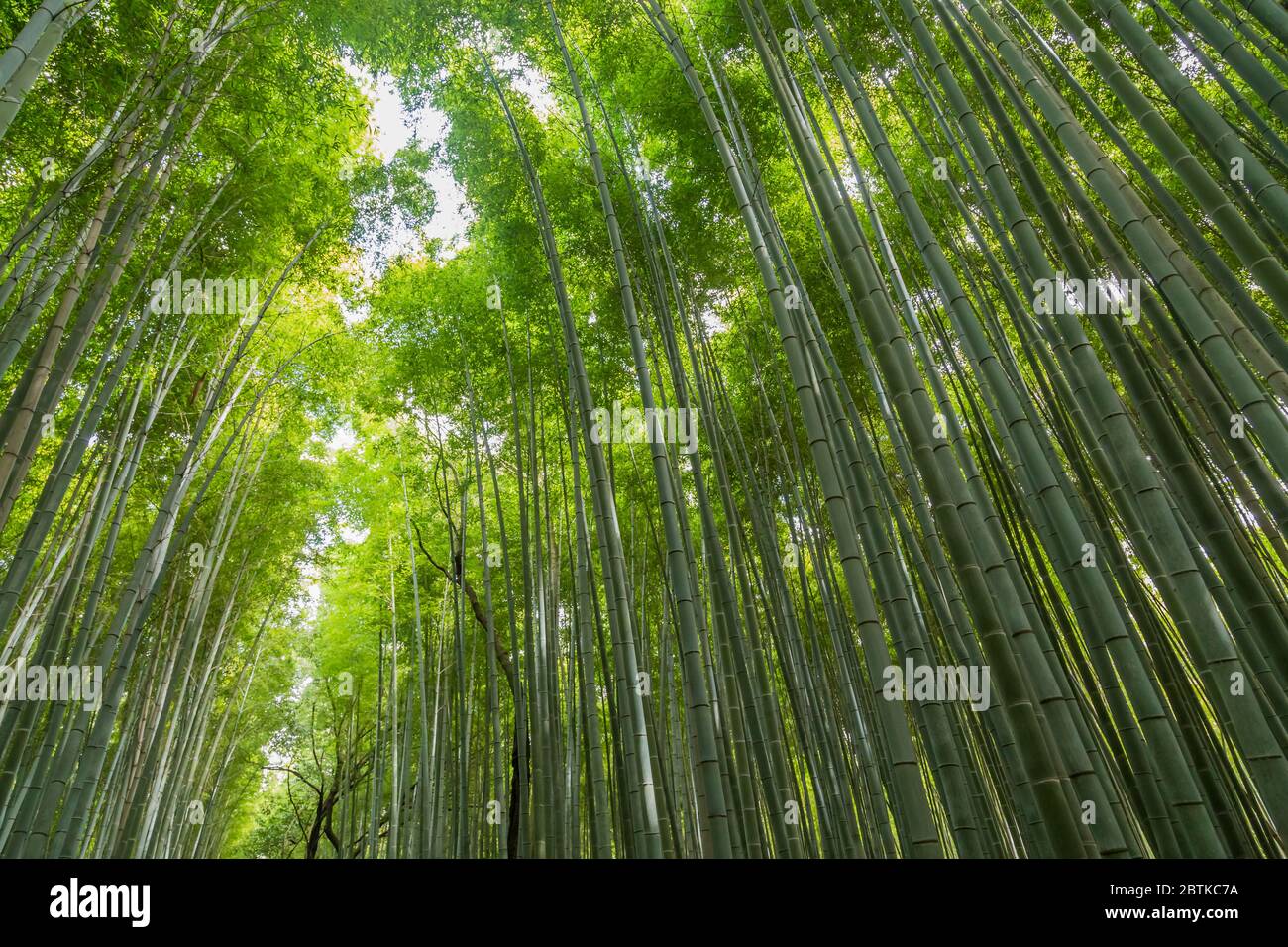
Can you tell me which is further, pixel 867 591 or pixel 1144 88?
pixel 1144 88

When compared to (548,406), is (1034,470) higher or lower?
lower

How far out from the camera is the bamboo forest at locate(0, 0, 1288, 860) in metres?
1.74

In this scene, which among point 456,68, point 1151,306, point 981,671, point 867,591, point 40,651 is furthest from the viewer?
point 456,68

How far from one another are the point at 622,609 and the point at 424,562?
5.24m

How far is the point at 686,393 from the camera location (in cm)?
339

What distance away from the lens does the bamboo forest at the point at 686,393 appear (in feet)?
5.69

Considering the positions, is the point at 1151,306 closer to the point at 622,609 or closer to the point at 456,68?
the point at 622,609

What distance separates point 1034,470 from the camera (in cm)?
170

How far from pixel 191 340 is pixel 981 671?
492cm
